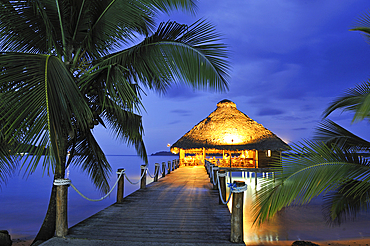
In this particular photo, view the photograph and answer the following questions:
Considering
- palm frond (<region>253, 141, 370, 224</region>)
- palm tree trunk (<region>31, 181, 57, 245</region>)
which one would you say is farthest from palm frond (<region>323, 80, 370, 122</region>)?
palm tree trunk (<region>31, 181, 57, 245</region>)

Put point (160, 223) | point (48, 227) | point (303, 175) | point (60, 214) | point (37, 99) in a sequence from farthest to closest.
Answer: point (48, 227), point (160, 223), point (60, 214), point (303, 175), point (37, 99)

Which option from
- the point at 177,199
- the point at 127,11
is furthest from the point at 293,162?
the point at 177,199

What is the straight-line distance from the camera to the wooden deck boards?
3.73 metres

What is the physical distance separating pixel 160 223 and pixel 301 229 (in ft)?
33.5

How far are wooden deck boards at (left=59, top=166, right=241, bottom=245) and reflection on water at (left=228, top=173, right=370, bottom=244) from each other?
5.28 m

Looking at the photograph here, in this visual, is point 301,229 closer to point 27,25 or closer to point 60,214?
point 60,214

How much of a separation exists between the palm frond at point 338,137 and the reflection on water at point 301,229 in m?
6.67

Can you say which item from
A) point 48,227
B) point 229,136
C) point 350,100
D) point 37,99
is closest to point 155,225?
point 48,227

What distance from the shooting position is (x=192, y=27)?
446 centimetres

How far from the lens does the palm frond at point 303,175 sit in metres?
2.83

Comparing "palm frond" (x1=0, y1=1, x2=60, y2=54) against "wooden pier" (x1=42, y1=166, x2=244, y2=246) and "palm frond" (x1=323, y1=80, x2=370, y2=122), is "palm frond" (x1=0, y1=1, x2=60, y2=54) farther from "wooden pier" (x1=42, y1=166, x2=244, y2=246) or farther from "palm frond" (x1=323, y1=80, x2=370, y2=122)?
"palm frond" (x1=323, y1=80, x2=370, y2=122)

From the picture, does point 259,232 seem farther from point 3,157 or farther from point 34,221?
point 34,221

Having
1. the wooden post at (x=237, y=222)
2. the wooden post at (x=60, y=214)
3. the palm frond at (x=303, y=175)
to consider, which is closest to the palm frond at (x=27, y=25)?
the wooden post at (x=60, y=214)

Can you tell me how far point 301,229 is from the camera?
12.1 meters
